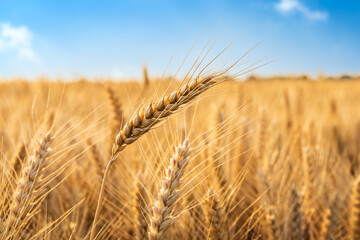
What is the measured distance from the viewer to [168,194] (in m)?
0.91

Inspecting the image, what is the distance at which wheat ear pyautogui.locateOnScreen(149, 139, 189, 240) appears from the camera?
912 millimetres

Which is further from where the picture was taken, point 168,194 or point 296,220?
point 296,220

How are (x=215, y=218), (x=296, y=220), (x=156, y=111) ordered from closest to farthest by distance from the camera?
(x=156, y=111), (x=215, y=218), (x=296, y=220)

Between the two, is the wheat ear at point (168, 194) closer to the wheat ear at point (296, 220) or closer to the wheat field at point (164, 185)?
the wheat field at point (164, 185)

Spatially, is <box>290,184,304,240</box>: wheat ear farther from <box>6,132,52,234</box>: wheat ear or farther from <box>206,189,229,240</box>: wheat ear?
<box>6,132,52,234</box>: wheat ear

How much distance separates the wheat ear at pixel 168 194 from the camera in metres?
0.91

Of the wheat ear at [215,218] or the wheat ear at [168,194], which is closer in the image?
the wheat ear at [168,194]

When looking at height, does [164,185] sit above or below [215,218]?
above

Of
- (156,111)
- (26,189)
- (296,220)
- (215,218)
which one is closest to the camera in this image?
(156,111)

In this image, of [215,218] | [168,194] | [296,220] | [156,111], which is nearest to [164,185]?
[168,194]

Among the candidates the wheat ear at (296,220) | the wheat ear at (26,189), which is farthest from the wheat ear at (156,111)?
the wheat ear at (296,220)

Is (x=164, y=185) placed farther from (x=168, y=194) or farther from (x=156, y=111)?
(x=156, y=111)

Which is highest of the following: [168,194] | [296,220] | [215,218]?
[168,194]

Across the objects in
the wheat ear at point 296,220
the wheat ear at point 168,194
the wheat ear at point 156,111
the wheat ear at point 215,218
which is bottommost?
the wheat ear at point 296,220
